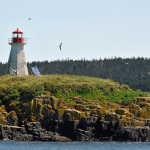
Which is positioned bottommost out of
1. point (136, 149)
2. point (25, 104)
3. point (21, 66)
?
point (136, 149)

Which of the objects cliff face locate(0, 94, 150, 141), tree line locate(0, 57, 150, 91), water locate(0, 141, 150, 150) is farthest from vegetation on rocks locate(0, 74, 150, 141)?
tree line locate(0, 57, 150, 91)

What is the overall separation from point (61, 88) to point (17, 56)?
37.0 ft

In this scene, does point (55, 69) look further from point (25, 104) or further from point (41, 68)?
point (25, 104)

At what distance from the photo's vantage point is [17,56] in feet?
244

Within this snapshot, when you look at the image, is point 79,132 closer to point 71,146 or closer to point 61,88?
point 71,146

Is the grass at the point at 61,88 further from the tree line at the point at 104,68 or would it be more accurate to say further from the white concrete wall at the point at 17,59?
the tree line at the point at 104,68

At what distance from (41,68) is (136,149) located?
99.1 meters

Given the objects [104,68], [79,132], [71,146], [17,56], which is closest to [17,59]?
[17,56]

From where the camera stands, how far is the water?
52.9m

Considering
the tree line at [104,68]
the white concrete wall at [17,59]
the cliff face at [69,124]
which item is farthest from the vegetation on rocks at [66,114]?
the tree line at [104,68]

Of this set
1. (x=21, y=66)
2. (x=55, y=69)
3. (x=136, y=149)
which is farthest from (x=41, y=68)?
(x=136, y=149)

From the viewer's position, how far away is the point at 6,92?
65.4m

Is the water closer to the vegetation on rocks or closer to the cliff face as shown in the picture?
the cliff face

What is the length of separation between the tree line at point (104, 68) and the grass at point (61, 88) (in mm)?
66849
